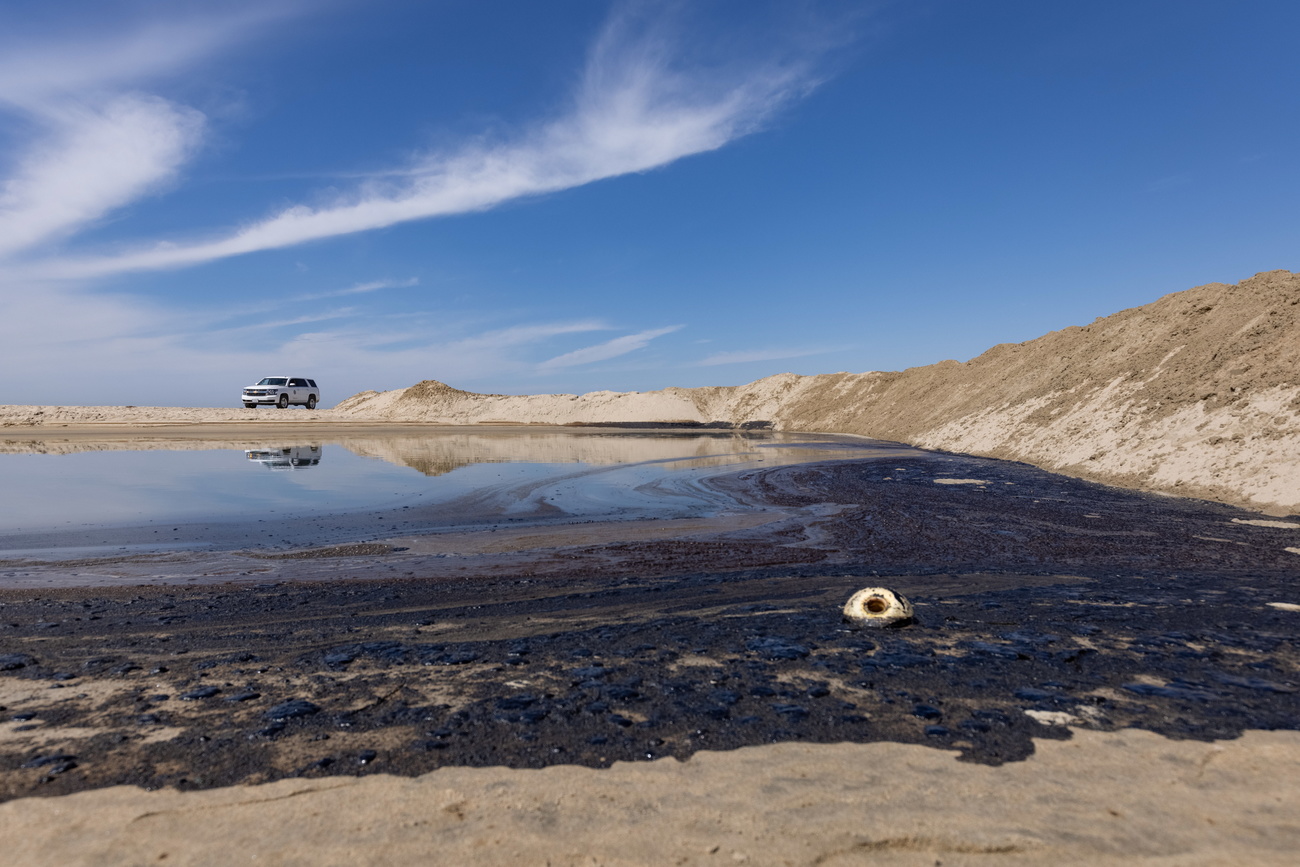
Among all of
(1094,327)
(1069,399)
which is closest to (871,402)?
(1094,327)

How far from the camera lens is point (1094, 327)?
1425 inches

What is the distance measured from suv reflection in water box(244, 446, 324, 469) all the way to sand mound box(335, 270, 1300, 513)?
2337 cm

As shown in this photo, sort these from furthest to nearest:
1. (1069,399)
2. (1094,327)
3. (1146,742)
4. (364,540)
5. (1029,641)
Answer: (1094,327), (1069,399), (364,540), (1029,641), (1146,742)

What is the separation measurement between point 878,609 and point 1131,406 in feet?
67.9

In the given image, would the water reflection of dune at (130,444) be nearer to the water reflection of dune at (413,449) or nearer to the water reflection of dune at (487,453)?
the water reflection of dune at (413,449)

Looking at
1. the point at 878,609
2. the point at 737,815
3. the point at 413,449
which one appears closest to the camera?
the point at 737,815


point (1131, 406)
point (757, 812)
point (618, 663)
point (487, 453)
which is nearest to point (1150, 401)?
point (1131, 406)

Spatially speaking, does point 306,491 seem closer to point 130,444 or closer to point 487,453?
point 487,453

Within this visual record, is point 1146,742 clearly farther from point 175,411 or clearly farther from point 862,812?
point 175,411

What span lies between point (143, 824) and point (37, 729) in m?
1.48

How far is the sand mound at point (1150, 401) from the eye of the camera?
15.1 m

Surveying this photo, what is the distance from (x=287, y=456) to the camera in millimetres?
24078

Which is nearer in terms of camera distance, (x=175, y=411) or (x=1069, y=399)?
(x=1069, y=399)

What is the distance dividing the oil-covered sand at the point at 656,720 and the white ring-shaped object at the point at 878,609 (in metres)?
0.24
